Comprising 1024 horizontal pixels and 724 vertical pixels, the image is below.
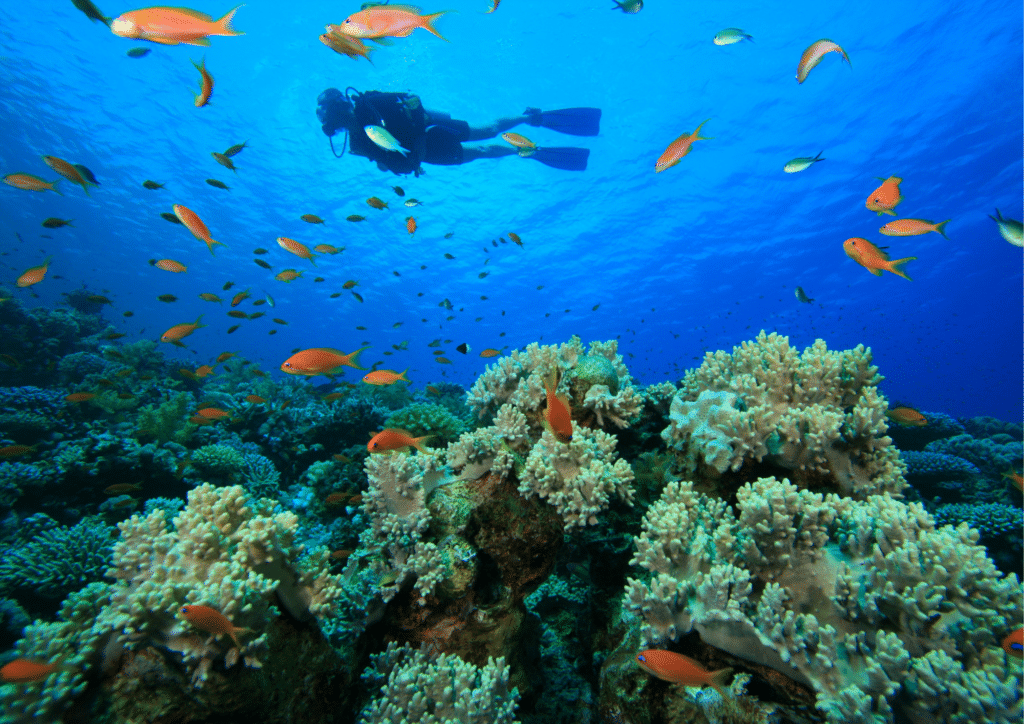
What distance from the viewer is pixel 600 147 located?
2252cm

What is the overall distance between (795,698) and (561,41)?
23864mm

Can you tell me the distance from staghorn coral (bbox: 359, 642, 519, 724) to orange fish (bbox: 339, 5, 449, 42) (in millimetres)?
5173

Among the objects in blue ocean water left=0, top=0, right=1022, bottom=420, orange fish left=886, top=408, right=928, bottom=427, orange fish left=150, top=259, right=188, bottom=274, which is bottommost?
orange fish left=886, top=408, right=928, bottom=427

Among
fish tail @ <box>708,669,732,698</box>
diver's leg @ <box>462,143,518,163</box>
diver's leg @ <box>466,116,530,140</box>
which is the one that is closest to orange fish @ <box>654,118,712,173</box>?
fish tail @ <box>708,669,732,698</box>

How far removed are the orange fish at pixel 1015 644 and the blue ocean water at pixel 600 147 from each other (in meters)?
6.39

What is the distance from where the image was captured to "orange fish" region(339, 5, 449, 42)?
3498 millimetres

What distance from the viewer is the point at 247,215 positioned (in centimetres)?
3247

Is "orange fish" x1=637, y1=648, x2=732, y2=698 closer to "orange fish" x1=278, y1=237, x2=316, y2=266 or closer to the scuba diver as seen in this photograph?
"orange fish" x1=278, y1=237, x2=316, y2=266

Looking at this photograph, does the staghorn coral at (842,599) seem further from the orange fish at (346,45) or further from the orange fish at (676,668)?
the orange fish at (346,45)

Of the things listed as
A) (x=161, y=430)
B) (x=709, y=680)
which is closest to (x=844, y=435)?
(x=709, y=680)

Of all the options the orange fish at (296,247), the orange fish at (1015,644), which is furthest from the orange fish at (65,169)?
the orange fish at (1015,644)

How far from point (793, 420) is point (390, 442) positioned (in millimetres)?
3277

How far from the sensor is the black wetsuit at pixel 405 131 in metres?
9.76

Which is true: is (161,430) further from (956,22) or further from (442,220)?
(956,22)
